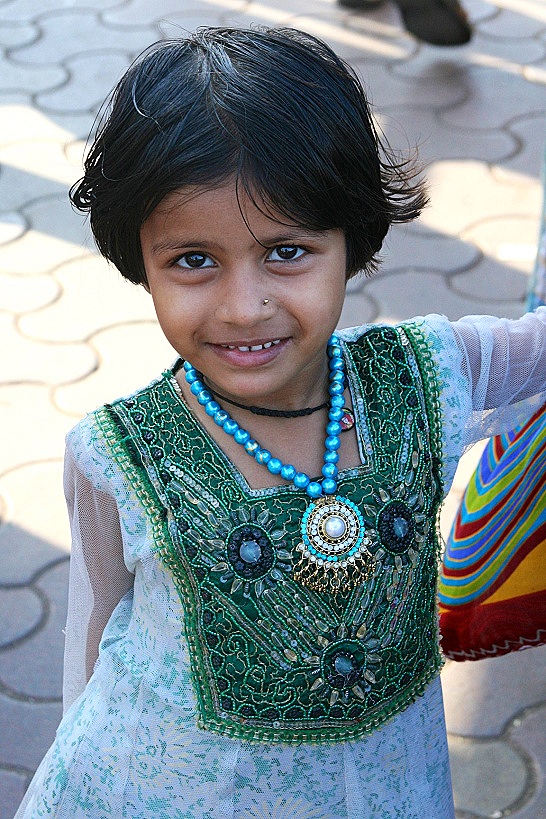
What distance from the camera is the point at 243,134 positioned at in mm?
1007

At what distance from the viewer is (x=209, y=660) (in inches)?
45.7

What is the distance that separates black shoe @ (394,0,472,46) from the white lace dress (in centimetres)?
339

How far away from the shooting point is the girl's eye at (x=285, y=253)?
1046mm

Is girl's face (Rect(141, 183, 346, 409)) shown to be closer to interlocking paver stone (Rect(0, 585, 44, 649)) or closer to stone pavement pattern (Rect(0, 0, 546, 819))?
stone pavement pattern (Rect(0, 0, 546, 819))

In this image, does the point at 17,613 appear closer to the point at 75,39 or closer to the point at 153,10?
the point at 75,39

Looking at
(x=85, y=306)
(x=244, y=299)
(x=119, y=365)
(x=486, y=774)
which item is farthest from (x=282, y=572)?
(x=85, y=306)

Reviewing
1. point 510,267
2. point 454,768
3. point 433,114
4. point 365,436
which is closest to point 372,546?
point 365,436

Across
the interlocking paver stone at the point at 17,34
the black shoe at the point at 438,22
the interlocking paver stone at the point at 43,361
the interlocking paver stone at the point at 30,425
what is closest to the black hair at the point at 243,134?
the interlocking paver stone at the point at 30,425

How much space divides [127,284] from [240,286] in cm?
215

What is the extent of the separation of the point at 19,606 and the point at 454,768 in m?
0.89

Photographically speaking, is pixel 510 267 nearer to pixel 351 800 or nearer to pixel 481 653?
pixel 481 653

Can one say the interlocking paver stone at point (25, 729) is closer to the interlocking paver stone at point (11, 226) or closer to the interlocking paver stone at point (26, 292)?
the interlocking paver stone at point (26, 292)

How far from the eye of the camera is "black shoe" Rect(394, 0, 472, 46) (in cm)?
437

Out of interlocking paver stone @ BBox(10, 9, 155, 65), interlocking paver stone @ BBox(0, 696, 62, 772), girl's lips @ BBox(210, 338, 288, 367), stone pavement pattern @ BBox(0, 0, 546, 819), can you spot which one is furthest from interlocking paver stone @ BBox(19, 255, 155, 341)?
girl's lips @ BBox(210, 338, 288, 367)
